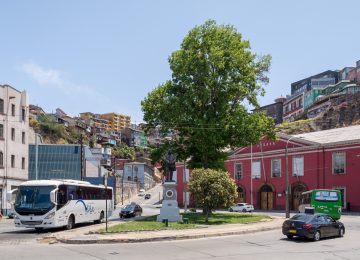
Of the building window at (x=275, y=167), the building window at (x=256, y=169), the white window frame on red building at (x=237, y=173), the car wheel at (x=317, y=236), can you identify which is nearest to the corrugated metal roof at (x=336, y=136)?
the building window at (x=275, y=167)

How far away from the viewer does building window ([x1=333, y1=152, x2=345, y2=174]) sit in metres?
61.3

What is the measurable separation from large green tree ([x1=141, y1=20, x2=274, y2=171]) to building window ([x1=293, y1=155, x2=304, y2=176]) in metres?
23.6

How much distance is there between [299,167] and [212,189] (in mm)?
35581

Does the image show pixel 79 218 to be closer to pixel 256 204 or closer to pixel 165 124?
pixel 165 124

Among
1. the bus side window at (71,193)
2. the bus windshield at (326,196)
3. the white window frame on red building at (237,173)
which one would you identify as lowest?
the bus windshield at (326,196)

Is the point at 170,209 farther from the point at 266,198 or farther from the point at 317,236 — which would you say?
the point at 266,198

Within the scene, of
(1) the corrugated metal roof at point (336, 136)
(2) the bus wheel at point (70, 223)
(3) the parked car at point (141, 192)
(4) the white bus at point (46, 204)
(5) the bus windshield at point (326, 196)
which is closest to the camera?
(4) the white bus at point (46, 204)

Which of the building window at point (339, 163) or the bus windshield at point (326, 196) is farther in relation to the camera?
the building window at point (339, 163)

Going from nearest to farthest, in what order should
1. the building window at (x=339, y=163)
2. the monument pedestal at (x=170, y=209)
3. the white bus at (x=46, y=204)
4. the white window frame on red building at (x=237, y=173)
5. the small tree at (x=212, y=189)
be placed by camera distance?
1. the white bus at (x=46, y=204)
2. the small tree at (x=212, y=189)
3. the monument pedestal at (x=170, y=209)
4. the building window at (x=339, y=163)
5. the white window frame on red building at (x=237, y=173)

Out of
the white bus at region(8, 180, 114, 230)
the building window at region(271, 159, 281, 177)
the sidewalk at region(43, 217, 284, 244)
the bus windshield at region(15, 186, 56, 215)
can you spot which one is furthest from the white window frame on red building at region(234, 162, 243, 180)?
the bus windshield at region(15, 186, 56, 215)

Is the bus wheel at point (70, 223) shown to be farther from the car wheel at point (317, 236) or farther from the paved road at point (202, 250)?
the car wheel at point (317, 236)

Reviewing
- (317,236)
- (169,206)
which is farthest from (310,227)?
(169,206)

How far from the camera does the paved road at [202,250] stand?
58.0ft

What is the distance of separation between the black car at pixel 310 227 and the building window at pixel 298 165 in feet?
133
